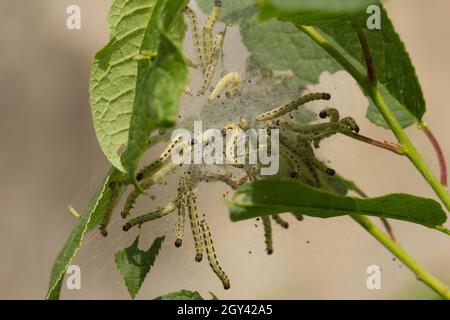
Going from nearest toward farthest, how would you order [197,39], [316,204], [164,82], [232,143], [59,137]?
[164,82] < [316,204] < [232,143] < [197,39] < [59,137]

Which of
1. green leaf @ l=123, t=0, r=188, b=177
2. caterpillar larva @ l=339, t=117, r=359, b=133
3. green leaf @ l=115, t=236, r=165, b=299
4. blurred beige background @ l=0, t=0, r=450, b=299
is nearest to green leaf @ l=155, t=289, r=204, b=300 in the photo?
green leaf @ l=115, t=236, r=165, b=299

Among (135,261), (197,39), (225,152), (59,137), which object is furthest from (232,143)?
(59,137)

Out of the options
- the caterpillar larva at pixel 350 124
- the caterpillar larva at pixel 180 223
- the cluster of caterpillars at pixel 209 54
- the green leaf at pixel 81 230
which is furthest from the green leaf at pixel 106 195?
the caterpillar larva at pixel 350 124

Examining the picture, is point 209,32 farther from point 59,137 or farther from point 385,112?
point 59,137

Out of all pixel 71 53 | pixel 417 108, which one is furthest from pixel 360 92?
pixel 71 53
